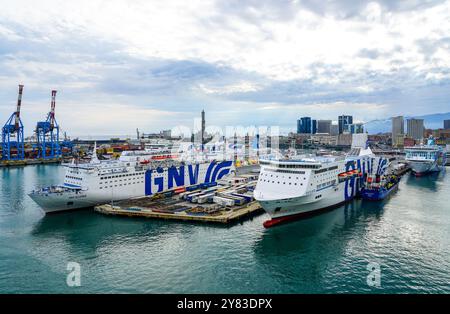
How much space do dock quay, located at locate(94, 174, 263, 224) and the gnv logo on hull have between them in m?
1.07

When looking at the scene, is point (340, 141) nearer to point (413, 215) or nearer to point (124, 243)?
point (413, 215)

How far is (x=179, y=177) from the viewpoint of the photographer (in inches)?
1319

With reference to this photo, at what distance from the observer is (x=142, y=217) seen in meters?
23.9

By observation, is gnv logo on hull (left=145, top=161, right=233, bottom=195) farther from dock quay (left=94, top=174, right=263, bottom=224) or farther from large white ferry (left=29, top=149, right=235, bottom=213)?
dock quay (left=94, top=174, right=263, bottom=224)

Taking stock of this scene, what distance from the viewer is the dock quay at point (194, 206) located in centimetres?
2322

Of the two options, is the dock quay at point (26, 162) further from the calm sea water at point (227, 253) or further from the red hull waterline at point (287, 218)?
the red hull waterline at point (287, 218)

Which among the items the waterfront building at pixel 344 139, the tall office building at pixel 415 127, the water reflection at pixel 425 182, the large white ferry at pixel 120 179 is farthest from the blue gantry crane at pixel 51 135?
the tall office building at pixel 415 127

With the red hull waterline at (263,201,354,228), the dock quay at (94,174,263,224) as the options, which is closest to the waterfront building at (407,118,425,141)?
the dock quay at (94,174,263,224)
